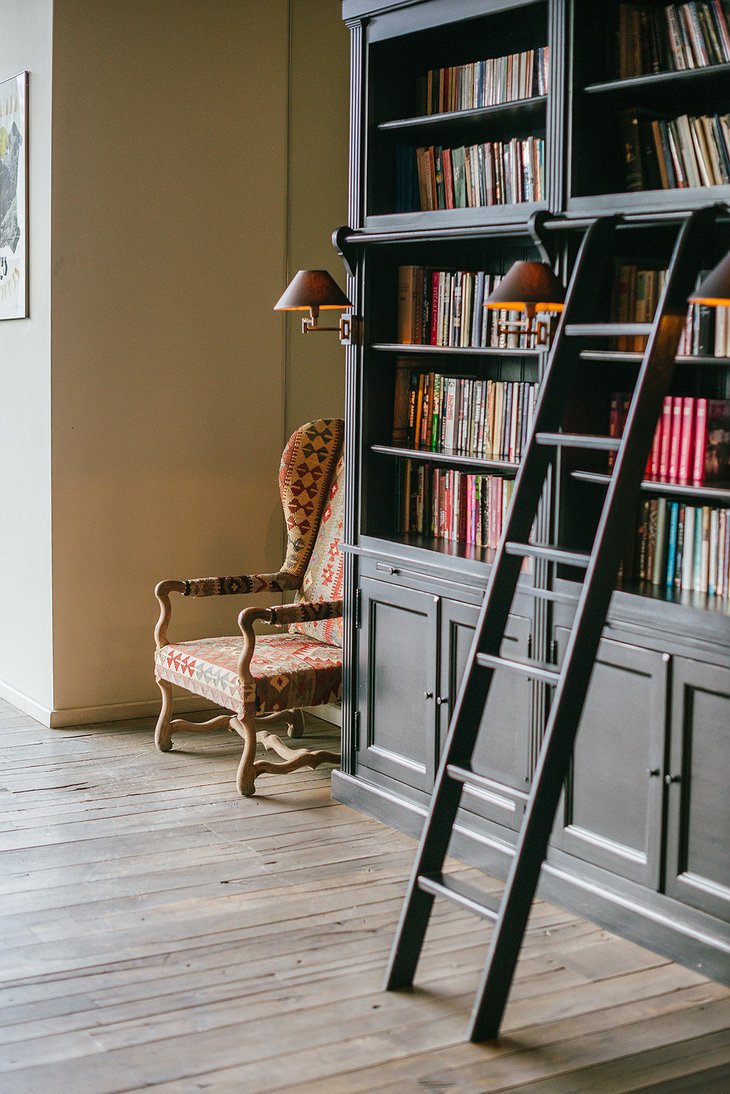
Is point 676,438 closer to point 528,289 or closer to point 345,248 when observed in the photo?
point 528,289

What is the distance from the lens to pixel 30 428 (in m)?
5.44

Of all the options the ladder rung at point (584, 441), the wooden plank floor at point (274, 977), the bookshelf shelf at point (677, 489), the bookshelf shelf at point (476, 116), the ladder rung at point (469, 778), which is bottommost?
the wooden plank floor at point (274, 977)

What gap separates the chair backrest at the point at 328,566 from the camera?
516 cm

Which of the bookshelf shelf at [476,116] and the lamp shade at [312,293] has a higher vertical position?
the bookshelf shelf at [476,116]

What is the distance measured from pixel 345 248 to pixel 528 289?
1.06m

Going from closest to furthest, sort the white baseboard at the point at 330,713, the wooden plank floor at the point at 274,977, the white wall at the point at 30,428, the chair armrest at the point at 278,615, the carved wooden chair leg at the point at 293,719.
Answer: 1. the wooden plank floor at the point at 274,977
2. the chair armrest at the point at 278,615
3. the white wall at the point at 30,428
4. the carved wooden chair leg at the point at 293,719
5. the white baseboard at the point at 330,713

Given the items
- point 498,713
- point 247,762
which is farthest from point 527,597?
point 247,762

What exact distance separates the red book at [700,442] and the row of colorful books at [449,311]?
2.44ft

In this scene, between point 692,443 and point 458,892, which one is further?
point 692,443

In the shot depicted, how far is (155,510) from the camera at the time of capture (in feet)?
18.3

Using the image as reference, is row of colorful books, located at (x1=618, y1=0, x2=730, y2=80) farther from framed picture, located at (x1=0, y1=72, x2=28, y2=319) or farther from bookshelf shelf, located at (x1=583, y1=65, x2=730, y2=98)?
framed picture, located at (x1=0, y1=72, x2=28, y2=319)

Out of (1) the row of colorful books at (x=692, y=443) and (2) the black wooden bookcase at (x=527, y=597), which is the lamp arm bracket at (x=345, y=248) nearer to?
(2) the black wooden bookcase at (x=527, y=597)

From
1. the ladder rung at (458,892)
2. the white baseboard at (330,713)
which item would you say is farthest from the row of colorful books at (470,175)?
the white baseboard at (330,713)

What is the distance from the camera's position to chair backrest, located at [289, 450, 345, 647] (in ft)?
16.9
